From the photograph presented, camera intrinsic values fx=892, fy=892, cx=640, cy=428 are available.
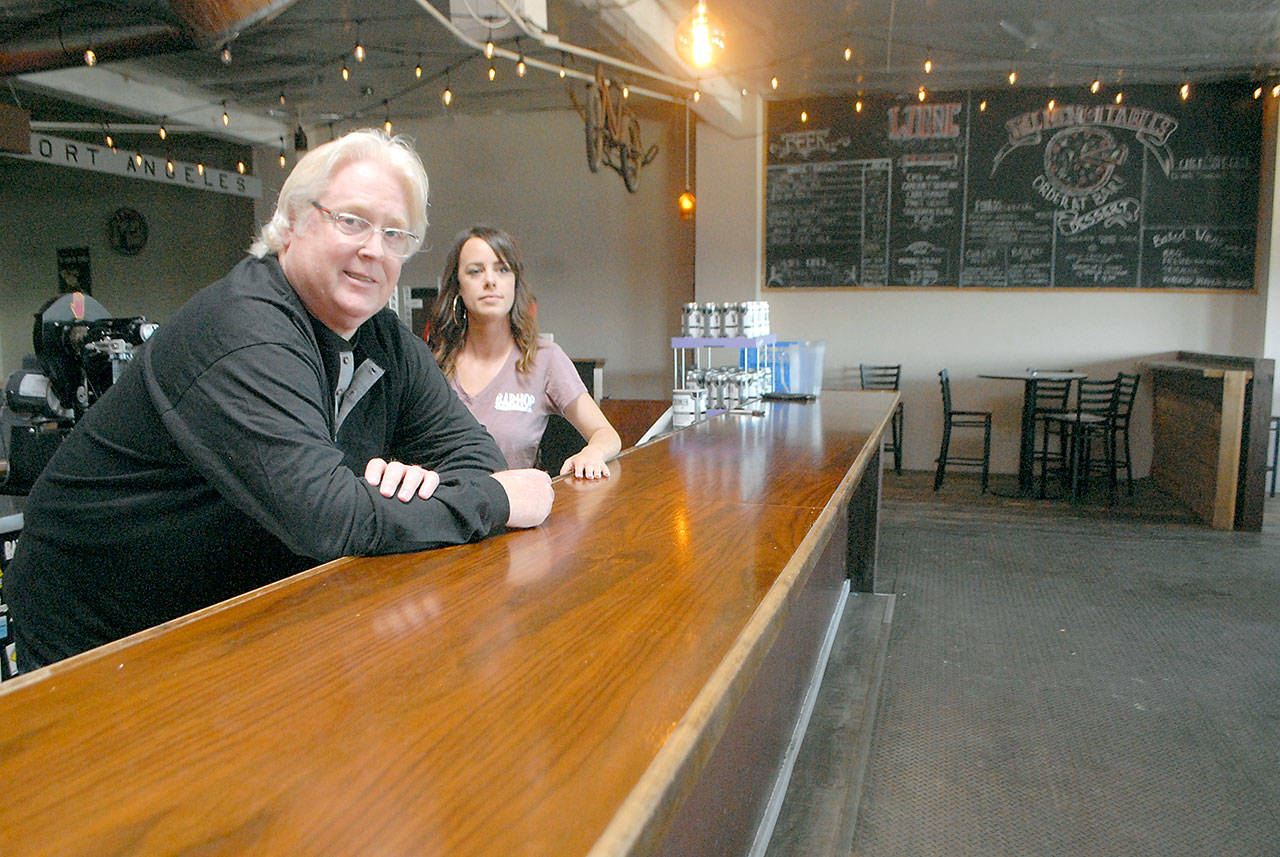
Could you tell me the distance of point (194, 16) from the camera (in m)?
2.55

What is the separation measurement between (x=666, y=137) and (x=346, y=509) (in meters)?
7.09

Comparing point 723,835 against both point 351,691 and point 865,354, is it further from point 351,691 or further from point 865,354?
point 865,354

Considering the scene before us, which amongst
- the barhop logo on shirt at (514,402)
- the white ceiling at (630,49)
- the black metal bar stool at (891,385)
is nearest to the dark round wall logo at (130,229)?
the white ceiling at (630,49)

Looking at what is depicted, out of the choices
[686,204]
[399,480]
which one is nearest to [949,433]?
[686,204]

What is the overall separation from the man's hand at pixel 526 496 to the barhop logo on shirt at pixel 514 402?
991 mm

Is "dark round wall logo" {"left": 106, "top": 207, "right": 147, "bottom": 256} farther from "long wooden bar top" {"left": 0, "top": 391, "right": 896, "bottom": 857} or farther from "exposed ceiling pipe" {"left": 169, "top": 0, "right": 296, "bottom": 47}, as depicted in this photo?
"long wooden bar top" {"left": 0, "top": 391, "right": 896, "bottom": 857}

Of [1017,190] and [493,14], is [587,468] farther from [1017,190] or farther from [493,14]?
[1017,190]

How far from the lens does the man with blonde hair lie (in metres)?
1.16

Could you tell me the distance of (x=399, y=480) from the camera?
4.35 feet

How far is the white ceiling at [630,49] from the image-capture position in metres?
5.20

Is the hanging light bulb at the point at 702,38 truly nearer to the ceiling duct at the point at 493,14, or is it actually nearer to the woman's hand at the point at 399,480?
the ceiling duct at the point at 493,14

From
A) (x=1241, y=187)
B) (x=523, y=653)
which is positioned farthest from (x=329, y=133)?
(x=523, y=653)

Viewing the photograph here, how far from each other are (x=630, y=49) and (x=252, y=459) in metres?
5.63

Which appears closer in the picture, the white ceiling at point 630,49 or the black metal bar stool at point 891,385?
the white ceiling at point 630,49
